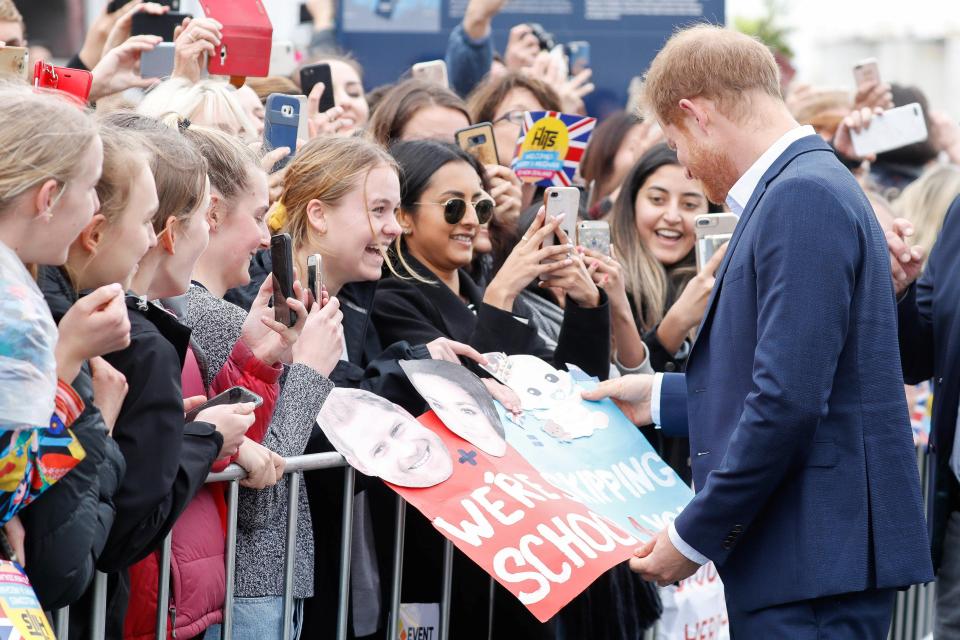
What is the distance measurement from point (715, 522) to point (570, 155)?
280 centimetres

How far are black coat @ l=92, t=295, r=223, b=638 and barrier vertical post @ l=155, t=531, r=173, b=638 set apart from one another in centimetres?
13

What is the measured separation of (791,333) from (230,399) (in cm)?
132

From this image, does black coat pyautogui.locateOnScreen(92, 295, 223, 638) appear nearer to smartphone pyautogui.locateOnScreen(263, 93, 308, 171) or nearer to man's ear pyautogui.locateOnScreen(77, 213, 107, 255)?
man's ear pyautogui.locateOnScreen(77, 213, 107, 255)

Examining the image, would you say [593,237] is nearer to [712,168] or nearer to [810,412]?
[712,168]

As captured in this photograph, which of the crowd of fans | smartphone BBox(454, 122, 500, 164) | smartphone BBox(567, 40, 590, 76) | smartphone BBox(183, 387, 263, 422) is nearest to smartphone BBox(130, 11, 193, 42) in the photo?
the crowd of fans

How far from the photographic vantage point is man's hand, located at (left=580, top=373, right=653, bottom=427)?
13.9 ft

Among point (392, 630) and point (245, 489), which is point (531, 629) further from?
point (245, 489)

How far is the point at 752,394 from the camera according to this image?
3.01 meters

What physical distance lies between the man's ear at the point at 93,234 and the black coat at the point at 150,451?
208 millimetres

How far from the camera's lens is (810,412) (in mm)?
2949

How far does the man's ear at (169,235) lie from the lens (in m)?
3.01

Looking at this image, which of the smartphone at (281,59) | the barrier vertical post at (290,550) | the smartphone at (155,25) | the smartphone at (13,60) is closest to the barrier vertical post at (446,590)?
the barrier vertical post at (290,550)

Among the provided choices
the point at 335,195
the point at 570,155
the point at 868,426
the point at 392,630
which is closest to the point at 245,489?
the point at 392,630

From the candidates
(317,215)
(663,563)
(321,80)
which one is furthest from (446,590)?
(321,80)
